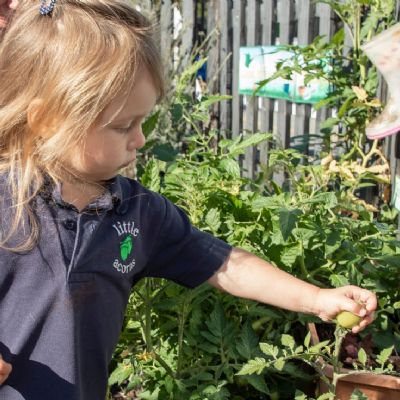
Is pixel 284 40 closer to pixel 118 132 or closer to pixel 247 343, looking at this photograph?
pixel 247 343

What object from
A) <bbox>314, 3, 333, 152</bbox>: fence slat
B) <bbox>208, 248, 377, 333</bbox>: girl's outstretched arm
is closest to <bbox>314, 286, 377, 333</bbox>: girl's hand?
<bbox>208, 248, 377, 333</bbox>: girl's outstretched arm

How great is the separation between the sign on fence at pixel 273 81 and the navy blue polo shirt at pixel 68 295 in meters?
Answer: 2.10

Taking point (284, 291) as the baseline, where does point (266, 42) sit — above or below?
above

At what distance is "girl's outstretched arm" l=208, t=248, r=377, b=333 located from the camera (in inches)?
68.6

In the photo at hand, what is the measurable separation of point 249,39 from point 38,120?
11.8 ft

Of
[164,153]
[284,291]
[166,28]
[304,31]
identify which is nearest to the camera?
[284,291]

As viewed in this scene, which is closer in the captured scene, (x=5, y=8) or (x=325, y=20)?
(x=5, y=8)

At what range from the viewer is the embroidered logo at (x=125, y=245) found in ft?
5.62

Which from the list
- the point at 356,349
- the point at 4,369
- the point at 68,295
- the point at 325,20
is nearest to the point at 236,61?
the point at 325,20

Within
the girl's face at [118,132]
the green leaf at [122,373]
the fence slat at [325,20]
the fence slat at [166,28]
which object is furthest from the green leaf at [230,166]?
the fence slat at [166,28]

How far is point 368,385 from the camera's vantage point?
2012 mm

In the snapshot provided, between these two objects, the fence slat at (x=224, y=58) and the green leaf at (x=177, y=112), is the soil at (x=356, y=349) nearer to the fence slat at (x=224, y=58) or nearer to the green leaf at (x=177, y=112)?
the green leaf at (x=177, y=112)

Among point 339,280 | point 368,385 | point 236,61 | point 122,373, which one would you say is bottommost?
point 122,373

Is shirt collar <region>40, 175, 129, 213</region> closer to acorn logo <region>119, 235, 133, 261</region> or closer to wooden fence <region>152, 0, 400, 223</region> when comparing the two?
acorn logo <region>119, 235, 133, 261</region>
